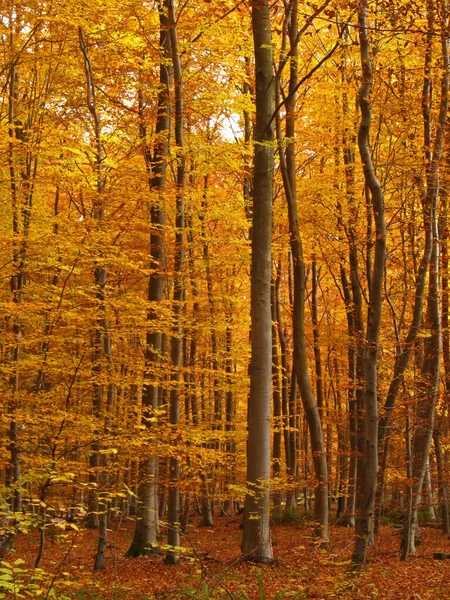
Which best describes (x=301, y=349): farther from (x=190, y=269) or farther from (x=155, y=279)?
(x=190, y=269)

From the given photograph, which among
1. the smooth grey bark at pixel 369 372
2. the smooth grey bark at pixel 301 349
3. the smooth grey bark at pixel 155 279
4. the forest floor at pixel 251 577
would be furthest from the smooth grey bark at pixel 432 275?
the smooth grey bark at pixel 155 279

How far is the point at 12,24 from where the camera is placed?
11336 millimetres

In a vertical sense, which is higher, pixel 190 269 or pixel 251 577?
pixel 190 269

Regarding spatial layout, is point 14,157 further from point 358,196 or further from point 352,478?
point 352,478

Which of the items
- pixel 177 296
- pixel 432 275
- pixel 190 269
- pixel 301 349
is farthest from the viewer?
pixel 190 269

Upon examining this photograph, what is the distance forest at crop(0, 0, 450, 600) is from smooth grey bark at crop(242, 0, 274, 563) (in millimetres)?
30

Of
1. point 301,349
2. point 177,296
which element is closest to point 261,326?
point 301,349

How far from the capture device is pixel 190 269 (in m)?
12.8

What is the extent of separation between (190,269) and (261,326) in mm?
4910

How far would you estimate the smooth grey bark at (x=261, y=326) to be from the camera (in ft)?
26.2

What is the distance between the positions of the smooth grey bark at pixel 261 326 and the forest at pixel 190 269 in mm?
30

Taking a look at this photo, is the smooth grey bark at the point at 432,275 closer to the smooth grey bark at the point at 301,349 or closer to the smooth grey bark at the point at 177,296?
the smooth grey bark at the point at 301,349

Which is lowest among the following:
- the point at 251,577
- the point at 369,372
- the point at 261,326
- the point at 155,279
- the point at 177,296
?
the point at 251,577

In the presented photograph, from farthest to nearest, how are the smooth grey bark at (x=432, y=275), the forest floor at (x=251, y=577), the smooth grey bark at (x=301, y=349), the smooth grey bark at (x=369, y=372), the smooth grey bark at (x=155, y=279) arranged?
the smooth grey bark at (x=301, y=349), the smooth grey bark at (x=155, y=279), the smooth grey bark at (x=432, y=275), the smooth grey bark at (x=369, y=372), the forest floor at (x=251, y=577)
